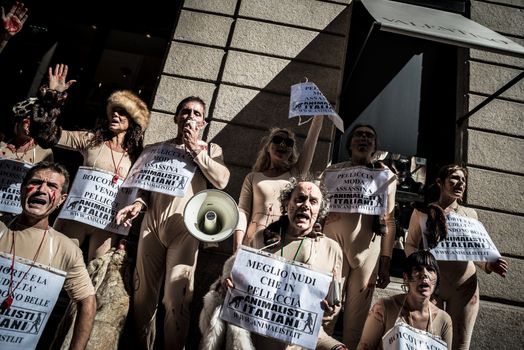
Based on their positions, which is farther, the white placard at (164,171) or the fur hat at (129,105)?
the fur hat at (129,105)

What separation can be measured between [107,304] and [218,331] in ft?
4.04

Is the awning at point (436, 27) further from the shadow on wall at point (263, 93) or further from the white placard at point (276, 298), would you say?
the white placard at point (276, 298)

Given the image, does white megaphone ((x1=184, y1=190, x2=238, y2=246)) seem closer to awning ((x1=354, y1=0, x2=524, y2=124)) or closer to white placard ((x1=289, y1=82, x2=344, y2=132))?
white placard ((x1=289, y1=82, x2=344, y2=132))

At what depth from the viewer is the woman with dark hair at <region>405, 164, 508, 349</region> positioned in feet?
10.5

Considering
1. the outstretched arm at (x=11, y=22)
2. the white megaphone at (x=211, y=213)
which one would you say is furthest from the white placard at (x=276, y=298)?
the outstretched arm at (x=11, y=22)

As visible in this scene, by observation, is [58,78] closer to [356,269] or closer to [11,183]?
[11,183]

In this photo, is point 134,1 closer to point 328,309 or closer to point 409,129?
point 409,129

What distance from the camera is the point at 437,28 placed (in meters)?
4.23

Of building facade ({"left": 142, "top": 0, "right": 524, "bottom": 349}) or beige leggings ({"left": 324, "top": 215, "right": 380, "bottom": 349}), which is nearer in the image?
beige leggings ({"left": 324, "top": 215, "right": 380, "bottom": 349})

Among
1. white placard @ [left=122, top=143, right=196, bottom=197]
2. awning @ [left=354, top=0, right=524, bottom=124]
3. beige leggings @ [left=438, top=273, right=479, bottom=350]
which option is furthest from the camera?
awning @ [left=354, top=0, right=524, bottom=124]

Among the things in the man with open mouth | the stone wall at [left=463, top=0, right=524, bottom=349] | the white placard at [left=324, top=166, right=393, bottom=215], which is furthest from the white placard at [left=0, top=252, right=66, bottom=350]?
the stone wall at [left=463, top=0, right=524, bottom=349]

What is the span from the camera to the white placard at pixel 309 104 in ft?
11.1

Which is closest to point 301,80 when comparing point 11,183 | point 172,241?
point 172,241

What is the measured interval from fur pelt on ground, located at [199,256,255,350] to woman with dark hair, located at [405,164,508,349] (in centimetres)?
210
